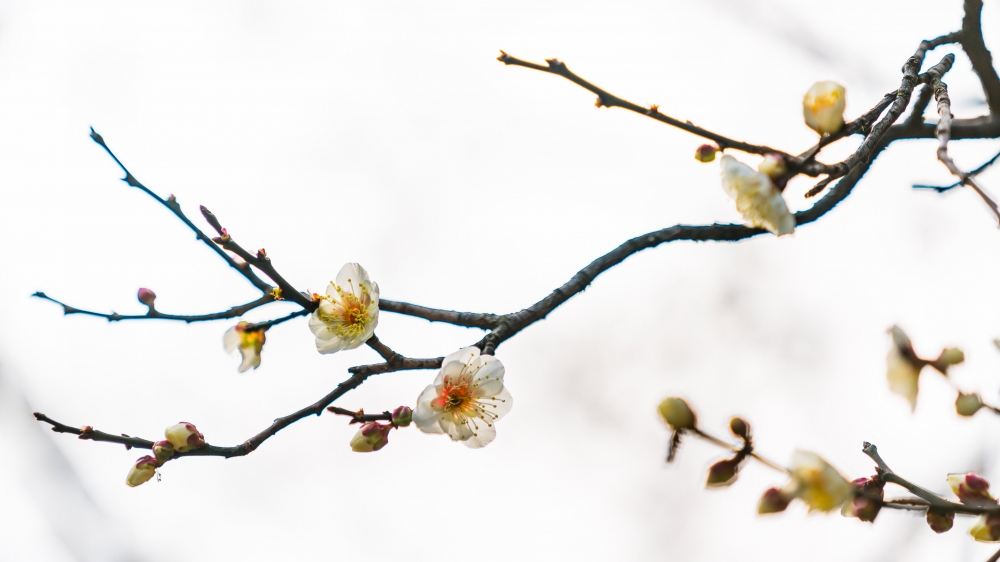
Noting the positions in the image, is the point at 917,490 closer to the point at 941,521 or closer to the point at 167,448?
the point at 941,521

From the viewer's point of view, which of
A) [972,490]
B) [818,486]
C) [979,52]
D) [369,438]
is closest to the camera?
[818,486]

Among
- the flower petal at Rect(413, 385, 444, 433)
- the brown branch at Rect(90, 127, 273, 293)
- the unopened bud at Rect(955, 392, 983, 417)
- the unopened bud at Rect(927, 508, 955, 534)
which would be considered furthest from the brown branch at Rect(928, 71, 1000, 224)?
the brown branch at Rect(90, 127, 273, 293)

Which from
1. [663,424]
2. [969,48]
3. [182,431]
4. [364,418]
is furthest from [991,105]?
[182,431]

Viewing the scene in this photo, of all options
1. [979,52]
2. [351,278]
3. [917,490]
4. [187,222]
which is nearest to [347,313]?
[351,278]

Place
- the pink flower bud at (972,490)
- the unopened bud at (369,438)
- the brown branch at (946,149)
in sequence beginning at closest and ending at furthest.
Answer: the brown branch at (946,149) → the pink flower bud at (972,490) → the unopened bud at (369,438)

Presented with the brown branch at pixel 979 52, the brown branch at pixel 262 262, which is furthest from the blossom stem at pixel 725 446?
the brown branch at pixel 979 52

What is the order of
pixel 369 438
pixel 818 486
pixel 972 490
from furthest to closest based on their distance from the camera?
pixel 369 438 → pixel 972 490 → pixel 818 486

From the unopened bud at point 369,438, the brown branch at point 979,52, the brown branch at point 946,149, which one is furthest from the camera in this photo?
the brown branch at point 979,52

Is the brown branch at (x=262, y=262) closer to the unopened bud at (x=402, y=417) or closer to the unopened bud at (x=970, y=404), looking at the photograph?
the unopened bud at (x=402, y=417)
